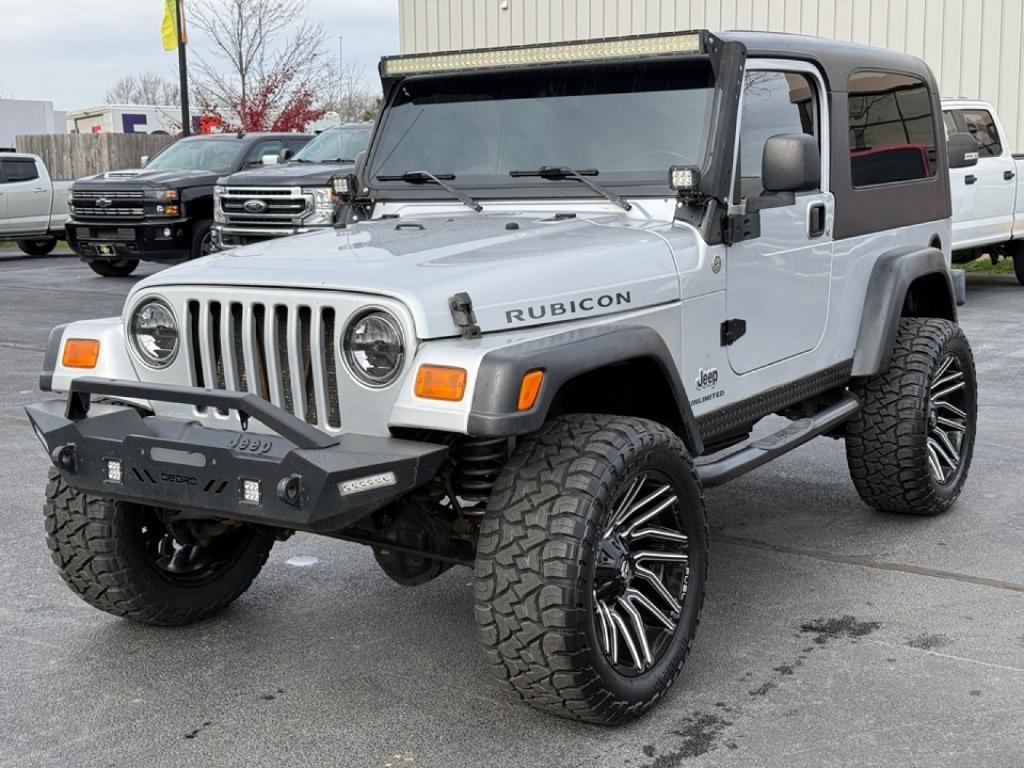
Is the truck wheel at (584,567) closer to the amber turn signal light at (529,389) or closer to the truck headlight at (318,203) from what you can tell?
the amber turn signal light at (529,389)

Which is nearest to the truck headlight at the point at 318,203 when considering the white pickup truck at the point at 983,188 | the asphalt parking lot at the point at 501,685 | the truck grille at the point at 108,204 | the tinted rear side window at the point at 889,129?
the truck grille at the point at 108,204

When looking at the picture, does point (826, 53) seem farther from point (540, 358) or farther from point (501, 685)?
point (501, 685)

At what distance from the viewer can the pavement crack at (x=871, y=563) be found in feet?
15.6

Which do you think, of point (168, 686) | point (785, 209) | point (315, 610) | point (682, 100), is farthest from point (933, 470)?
point (168, 686)

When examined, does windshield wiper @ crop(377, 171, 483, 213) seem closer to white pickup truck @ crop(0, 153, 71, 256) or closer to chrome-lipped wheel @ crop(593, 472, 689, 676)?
chrome-lipped wheel @ crop(593, 472, 689, 676)

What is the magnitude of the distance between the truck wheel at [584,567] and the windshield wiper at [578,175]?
39.5 inches

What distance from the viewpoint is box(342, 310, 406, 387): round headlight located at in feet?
11.1

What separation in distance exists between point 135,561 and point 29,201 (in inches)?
728

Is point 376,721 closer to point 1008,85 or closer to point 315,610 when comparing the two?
point 315,610

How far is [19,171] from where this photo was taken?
827 inches

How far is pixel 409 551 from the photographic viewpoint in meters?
3.79

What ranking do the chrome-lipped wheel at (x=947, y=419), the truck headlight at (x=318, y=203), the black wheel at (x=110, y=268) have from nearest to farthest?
the chrome-lipped wheel at (x=947, y=419)
the truck headlight at (x=318, y=203)
the black wheel at (x=110, y=268)

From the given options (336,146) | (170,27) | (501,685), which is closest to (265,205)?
(336,146)

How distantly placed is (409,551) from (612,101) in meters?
1.77
